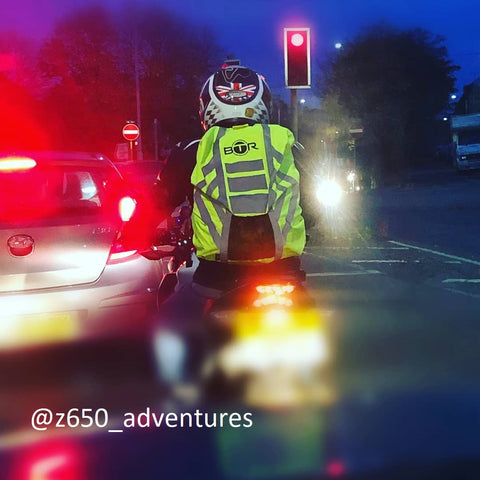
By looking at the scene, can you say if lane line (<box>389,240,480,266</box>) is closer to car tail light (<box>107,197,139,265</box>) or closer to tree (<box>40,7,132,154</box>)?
car tail light (<box>107,197,139,265</box>)

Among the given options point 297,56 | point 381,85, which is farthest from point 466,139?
point 297,56

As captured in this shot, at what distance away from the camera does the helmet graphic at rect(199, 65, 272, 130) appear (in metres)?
3.36

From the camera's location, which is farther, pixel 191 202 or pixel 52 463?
pixel 191 202

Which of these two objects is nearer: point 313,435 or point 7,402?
point 313,435

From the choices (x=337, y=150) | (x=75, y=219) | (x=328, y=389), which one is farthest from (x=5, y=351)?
(x=337, y=150)

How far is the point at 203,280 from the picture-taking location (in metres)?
3.37

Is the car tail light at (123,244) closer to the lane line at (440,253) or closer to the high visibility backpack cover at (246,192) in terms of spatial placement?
the high visibility backpack cover at (246,192)

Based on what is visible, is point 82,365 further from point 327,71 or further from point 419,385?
point 327,71

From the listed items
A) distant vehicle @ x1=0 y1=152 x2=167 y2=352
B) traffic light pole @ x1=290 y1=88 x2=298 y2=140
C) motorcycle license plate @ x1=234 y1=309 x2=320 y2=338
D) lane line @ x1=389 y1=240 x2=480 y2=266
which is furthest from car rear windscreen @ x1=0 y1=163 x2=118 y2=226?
lane line @ x1=389 y1=240 x2=480 y2=266

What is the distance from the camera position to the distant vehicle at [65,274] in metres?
4.36

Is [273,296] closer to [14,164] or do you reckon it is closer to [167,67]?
[14,164]

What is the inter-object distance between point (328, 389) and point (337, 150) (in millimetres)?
28382

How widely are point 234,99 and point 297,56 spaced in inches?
285

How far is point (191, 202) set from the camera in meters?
3.54
